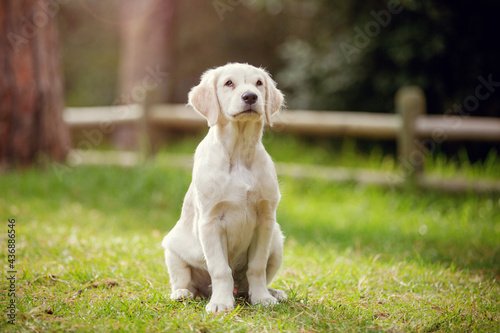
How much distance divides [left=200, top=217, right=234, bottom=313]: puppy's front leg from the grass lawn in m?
0.11

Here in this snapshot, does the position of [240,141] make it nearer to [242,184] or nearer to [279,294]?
[242,184]

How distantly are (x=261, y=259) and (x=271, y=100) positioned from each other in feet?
3.46

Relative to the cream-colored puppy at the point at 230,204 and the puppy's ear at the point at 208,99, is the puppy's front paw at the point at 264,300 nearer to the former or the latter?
the cream-colored puppy at the point at 230,204

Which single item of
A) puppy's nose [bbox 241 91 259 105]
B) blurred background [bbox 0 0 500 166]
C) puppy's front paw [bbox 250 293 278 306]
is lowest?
puppy's front paw [bbox 250 293 278 306]

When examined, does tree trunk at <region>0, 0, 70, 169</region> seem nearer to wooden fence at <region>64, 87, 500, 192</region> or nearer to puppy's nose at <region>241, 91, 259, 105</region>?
wooden fence at <region>64, 87, 500, 192</region>

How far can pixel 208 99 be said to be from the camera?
11.5 ft

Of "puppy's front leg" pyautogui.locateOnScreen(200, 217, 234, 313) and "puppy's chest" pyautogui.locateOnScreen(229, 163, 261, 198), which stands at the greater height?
"puppy's chest" pyautogui.locateOnScreen(229, 163, 261, 198)

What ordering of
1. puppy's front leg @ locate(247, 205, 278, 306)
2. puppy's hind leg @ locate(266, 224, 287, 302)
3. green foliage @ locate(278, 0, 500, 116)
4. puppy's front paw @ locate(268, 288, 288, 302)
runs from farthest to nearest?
green foliage @ locate(278, 0, 500, 116), puppy's hind leg @ locate(266, 224, 287, 302), puppy's front paw @ locate(268, 288, 288, 302), puppy's front leg @ locate(247, 205, 278, 306)

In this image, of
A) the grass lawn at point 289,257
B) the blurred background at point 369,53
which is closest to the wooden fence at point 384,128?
the grass lawn at point 289,257

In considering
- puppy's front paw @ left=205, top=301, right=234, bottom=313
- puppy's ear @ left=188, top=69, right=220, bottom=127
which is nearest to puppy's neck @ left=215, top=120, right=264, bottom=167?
puppy's ear @ left=188, top=69, right=220, bottom=127

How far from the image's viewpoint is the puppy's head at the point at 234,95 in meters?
3.33

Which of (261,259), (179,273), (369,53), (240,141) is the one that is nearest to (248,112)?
(240,141)

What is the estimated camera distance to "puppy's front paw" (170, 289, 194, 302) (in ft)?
11.4

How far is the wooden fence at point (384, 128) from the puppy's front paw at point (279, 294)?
4.05 metres
